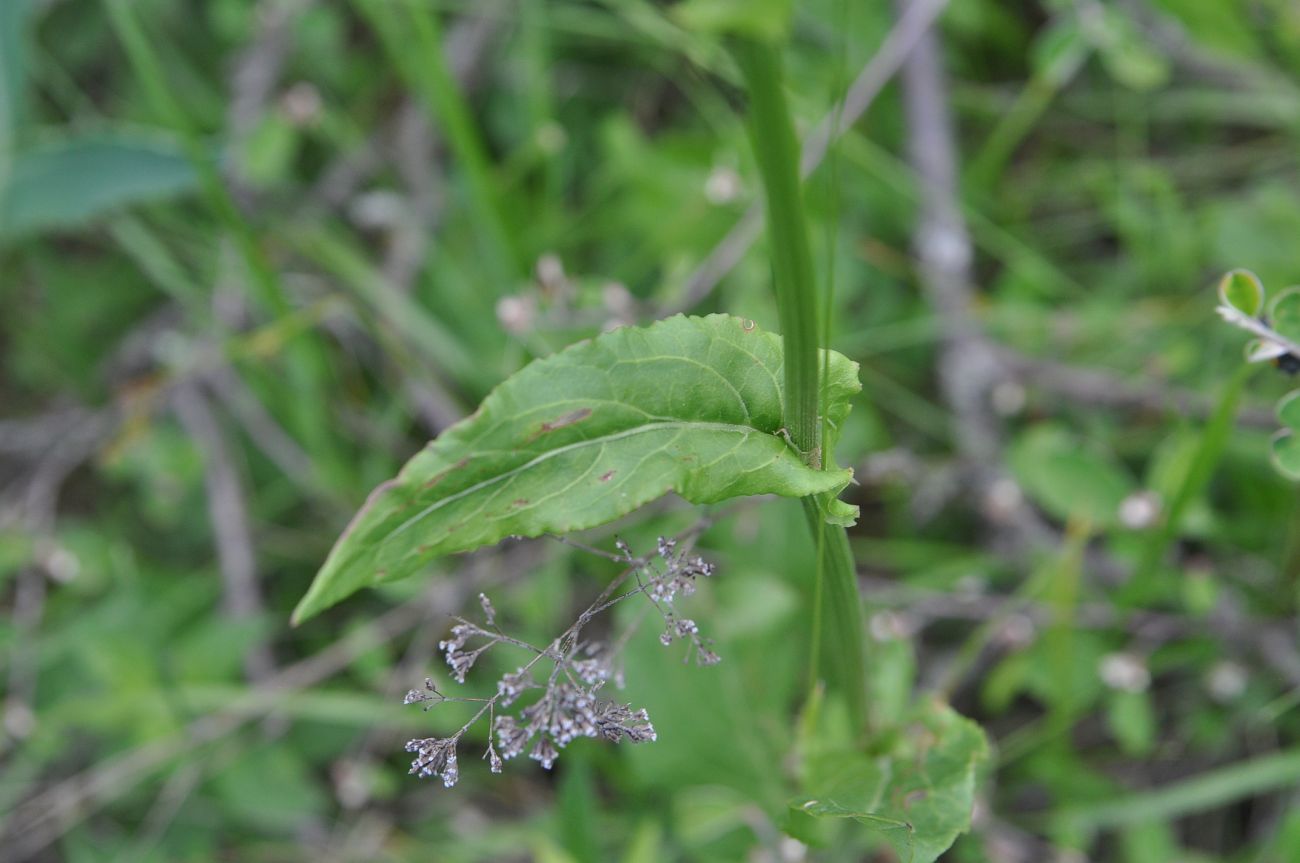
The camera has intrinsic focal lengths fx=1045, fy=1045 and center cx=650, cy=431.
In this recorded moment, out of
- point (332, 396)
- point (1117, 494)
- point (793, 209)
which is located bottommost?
point (793, 209)

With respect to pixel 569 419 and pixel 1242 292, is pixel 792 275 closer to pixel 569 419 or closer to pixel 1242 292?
pixel 569 419

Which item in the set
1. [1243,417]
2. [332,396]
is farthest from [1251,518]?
[332,396]

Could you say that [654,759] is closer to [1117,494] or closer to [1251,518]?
[1117,494]

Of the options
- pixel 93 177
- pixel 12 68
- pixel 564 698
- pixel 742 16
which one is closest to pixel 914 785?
pixel 564 698

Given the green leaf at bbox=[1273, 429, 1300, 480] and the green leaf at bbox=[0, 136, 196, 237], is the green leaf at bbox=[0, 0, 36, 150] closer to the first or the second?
the green leaf at bbox=[0, 136, 196, 237]

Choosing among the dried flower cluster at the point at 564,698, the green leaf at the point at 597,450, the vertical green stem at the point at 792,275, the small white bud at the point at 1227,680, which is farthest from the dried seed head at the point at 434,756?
the small white bud at the point at 1227,680

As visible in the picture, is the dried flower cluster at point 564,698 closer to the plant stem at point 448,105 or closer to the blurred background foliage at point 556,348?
the blurred background foliage at point 556,348
